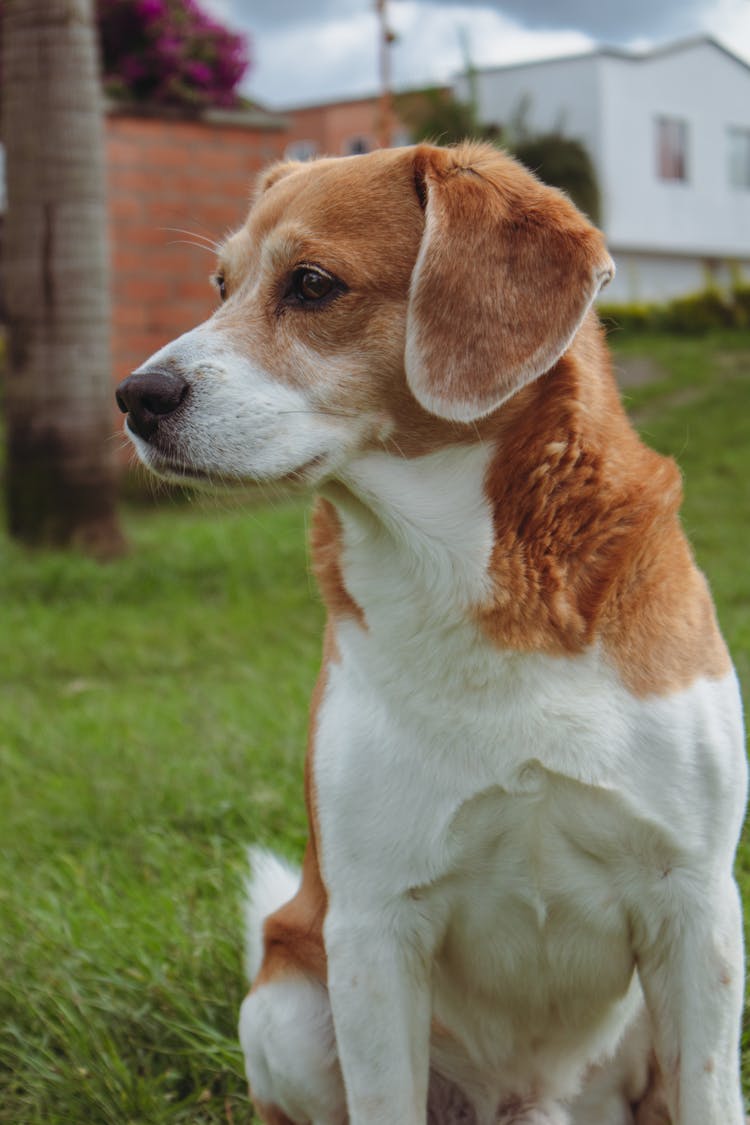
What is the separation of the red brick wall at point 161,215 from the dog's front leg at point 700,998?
28.3 feet

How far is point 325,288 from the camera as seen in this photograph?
227cm

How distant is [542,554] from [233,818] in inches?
73.7

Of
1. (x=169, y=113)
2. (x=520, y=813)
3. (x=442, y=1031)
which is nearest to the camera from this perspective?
(x=520, y=813)

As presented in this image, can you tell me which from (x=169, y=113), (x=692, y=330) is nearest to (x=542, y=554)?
(x=169, y=113)

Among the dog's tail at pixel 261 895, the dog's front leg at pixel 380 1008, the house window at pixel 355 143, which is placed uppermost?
the dog's front leg at pixel 380 1008

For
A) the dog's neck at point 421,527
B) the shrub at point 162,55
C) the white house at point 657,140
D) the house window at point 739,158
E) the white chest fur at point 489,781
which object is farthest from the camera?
the house window at point 739,158

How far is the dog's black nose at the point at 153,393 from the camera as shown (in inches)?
86.4

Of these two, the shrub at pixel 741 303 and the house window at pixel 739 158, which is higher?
the shrub at pixel 741 303

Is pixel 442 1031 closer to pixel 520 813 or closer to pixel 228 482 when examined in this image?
pixel 520 813

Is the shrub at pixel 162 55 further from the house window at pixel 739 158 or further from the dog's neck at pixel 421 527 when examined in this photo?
the house window at pixel 739 158

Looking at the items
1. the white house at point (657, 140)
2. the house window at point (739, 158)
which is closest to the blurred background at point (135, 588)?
the white house at point (657, 140)

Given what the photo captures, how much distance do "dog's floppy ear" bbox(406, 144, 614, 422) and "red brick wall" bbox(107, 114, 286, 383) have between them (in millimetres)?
8264

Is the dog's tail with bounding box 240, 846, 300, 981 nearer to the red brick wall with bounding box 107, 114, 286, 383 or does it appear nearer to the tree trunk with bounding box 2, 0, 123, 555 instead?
the tree trunk with bounding box 2, 0, 123, 555

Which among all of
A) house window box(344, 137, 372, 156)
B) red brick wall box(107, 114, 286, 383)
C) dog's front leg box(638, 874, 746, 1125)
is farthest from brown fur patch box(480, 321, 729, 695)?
house window box(344, 137, 372, 156)
